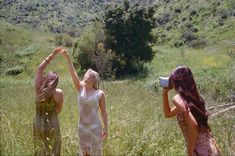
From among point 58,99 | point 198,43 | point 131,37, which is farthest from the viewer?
point 198,43

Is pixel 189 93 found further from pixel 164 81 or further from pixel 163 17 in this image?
pixel 163 17

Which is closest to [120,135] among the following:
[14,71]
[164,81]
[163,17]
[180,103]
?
[164,81]

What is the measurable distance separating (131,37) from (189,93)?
124 feet

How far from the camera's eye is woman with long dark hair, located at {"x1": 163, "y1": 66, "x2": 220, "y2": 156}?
4766 millimetres

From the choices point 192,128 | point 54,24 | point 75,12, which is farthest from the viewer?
point 75,12

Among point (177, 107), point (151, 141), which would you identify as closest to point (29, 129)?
point (151, 141)

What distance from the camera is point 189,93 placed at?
15.9 ft

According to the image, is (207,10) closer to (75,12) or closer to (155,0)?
(155,0)

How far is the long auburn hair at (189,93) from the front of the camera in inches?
191

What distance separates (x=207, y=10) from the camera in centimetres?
6206

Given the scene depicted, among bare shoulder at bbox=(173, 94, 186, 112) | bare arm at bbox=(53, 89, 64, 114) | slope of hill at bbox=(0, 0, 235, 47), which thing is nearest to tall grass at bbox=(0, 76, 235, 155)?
bare arm at bbox=(53, 89, 64, 114)

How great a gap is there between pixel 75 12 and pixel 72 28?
21.2 ft

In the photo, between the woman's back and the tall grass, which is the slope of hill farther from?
the woman's back

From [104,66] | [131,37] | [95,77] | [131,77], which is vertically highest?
[95,77]
